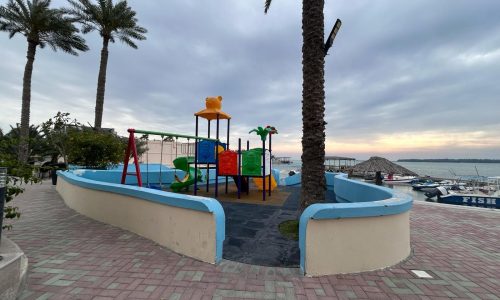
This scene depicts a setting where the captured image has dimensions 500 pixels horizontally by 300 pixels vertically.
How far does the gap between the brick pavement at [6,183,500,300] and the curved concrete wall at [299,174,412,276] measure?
172mm

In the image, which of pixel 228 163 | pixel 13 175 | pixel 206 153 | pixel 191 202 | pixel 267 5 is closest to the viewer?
pixel 13 175

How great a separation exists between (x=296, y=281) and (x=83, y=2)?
74.6 ft

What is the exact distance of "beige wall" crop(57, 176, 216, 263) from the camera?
3975mm

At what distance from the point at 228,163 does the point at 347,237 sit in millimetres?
6783

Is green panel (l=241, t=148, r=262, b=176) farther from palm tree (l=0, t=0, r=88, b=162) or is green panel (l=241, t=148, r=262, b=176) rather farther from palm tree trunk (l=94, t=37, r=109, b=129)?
palm tree (l=0, t=0, r=88, b=162)

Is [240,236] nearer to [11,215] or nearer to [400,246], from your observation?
[400,246]

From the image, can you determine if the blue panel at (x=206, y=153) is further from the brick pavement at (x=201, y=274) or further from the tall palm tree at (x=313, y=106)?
the tall palm tree at (x=313, y=106)

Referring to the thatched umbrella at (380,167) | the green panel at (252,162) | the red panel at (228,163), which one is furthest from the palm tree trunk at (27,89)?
the thatched umbrella at (380,167)

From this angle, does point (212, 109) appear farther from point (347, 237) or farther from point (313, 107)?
point (347, 237)

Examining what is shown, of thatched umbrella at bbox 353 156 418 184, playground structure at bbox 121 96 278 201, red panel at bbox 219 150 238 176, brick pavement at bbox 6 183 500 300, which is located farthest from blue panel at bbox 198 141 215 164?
thatched umbrella at bbox 353 156 418 184

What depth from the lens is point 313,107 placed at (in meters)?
5.25

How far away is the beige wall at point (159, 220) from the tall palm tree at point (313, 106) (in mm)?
2271

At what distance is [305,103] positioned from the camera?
5359 mm

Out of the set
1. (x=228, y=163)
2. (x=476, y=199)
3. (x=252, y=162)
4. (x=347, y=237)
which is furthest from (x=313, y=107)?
(x=476, y=199)
